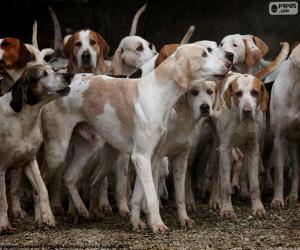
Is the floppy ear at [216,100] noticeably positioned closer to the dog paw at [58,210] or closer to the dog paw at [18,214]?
the dog paw at [58,210]

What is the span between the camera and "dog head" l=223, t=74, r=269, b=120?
9.34 metres

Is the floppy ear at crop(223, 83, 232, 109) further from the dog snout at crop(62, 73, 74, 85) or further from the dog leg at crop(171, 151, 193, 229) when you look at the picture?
the dog snout at crop(62, 73, 74, 85)

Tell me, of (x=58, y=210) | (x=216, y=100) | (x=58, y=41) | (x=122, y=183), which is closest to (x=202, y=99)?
(x=216, y=100)

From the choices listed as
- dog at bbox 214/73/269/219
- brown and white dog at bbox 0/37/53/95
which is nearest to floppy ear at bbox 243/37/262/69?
dog at bbox 214/73/269/219

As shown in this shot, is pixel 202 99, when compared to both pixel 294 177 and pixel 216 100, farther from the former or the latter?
pixel 294 177

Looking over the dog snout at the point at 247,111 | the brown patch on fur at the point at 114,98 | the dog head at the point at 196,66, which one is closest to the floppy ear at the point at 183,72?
the dog head at the point at 196,66

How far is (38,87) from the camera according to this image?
8.61 meters

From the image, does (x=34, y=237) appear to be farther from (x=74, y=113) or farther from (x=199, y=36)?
(x=199, y=36)

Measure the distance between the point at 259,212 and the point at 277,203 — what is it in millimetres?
509

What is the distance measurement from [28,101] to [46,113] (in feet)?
1.94

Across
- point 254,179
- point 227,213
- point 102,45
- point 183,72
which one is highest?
point 102,45

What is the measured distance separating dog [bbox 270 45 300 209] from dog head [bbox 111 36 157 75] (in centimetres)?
142

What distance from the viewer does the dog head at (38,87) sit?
337 inches

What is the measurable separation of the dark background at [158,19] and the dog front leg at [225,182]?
3276 mm
